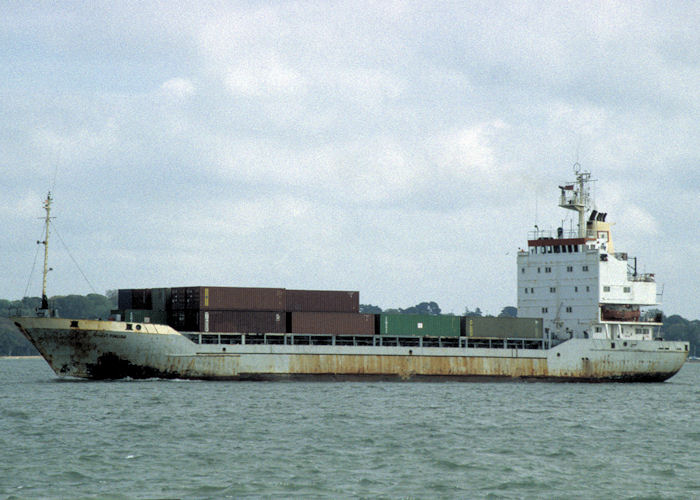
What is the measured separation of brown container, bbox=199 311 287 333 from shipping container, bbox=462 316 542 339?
13208mm

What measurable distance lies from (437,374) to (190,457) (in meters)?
32.0

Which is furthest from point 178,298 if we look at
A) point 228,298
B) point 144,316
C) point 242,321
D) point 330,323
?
point 330,323

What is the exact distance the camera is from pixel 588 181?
66000 millimetres

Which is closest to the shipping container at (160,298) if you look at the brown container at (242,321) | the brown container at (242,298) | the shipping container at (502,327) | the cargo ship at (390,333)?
the cargo ship at (390,333)

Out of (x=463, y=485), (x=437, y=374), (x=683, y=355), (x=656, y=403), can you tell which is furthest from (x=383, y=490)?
(x=683, y=355)

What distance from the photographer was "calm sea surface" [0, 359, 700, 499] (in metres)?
24.1

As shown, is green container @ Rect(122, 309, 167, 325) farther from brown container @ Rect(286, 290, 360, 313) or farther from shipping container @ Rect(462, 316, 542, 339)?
shipping container @ Rect(462, 316, 542, 339)

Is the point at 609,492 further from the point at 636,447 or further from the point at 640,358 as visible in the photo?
the point at 640,358

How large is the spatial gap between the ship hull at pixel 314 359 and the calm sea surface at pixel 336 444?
91.2 inches

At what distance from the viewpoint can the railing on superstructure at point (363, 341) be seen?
54.4m

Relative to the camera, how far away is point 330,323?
55.6m

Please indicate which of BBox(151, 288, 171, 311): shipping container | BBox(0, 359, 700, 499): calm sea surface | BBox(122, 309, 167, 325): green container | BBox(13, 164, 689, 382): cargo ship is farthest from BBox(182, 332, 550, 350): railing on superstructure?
BBox(0, 359, 700, 499): calm sea surface

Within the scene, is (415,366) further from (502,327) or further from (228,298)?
(228,298)

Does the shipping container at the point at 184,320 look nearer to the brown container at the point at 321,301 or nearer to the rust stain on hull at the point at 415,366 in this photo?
the brown container at the point at 321,301
